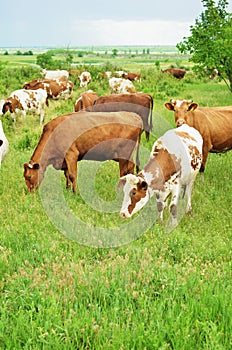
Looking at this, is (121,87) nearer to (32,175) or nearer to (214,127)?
(214,127)

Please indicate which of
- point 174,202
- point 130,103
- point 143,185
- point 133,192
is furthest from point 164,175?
point 130,103

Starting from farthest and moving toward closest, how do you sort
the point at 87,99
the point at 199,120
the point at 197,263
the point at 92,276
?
1. the point at 87,99
2. the point at 199,120
3. the point at 197,263
4. the point at 92,276

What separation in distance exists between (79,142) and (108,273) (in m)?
3.90

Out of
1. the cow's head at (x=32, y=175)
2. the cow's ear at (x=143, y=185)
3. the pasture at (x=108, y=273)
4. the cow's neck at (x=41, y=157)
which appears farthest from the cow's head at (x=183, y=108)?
the cow's ear at (x=143, y=185)

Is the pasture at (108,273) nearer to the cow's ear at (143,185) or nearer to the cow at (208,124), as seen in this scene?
the cow's ear at (143,185)

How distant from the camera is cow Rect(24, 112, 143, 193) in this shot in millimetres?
7988

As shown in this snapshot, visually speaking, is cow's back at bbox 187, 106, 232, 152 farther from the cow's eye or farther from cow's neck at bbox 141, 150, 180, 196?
the cow's eye

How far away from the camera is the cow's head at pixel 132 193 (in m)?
5.94

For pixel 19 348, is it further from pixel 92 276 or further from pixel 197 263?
pixel 197 263

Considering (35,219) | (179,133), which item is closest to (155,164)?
(179,133)

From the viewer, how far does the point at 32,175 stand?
25.5 ft

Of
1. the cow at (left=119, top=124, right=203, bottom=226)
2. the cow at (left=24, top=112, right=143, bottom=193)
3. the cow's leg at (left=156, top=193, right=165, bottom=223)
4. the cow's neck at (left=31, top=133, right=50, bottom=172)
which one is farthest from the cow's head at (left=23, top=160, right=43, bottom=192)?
the cow's leg at (left=156, top=193, right=165, bottom=223)

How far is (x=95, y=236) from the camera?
5934 millimetres

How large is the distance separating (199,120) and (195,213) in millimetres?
2828
